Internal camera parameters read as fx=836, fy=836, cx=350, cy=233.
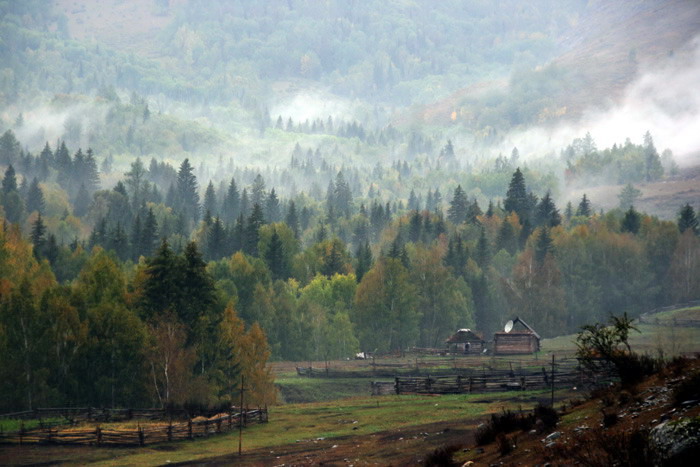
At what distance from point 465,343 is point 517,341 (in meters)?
8.47

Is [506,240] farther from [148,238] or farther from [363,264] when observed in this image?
[148,238]

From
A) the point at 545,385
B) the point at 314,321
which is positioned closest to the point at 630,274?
the point at 314,321

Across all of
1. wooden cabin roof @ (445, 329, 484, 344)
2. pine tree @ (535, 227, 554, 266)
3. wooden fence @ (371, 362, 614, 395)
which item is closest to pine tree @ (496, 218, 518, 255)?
pine tree @ (535, 227, 554, 266)

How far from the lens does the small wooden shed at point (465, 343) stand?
13175 cm

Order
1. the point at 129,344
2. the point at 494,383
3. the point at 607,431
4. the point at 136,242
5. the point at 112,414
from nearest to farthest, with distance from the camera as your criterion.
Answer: the point at 607,431
the point at 112,414
the point at 494,383
the point at 129,344
the point at 136,242

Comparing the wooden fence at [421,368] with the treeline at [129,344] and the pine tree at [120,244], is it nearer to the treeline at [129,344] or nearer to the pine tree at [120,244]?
the treeline at [129,344]

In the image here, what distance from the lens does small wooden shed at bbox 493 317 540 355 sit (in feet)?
418

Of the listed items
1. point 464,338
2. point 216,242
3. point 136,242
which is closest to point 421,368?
point 464,338

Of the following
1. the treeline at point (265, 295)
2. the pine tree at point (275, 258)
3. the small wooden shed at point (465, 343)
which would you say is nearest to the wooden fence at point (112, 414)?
the treeline at point (265, 295)

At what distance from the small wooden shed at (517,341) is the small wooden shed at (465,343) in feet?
11.9

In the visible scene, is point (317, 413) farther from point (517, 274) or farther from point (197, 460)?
point (517, 274)

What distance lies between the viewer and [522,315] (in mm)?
162750

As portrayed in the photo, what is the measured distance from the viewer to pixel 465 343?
132125 millimetres

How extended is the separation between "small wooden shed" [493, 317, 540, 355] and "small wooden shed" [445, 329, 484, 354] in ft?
11.9
